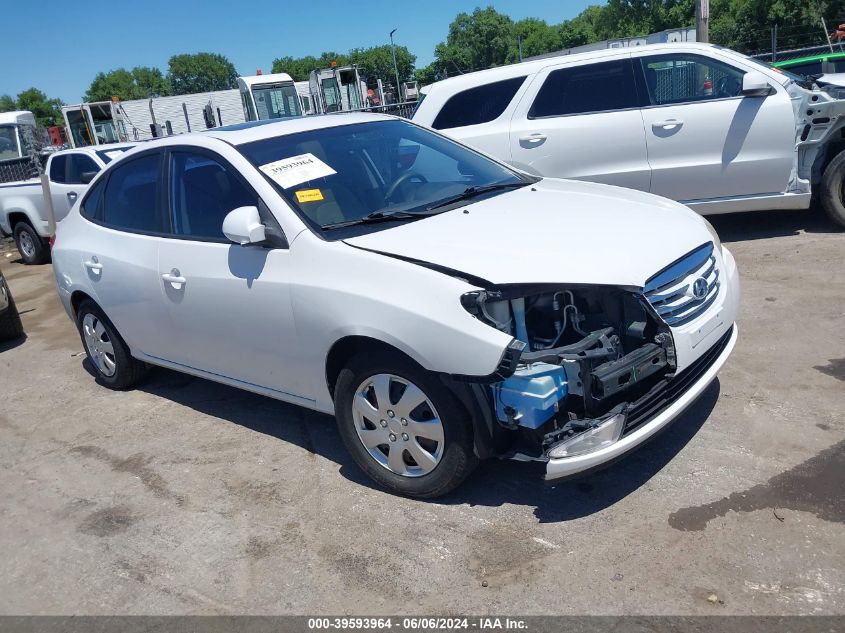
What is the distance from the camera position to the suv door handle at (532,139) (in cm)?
728

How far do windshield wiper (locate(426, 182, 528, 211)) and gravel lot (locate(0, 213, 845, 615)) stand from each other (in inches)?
55.4

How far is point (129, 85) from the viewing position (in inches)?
5049

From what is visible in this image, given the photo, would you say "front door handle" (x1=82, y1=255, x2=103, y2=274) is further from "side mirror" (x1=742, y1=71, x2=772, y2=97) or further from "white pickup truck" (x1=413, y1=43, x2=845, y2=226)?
"side mirror" (x1=742, y1=71, x2=772, y2=97)

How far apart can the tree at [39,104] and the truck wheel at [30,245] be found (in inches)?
4303

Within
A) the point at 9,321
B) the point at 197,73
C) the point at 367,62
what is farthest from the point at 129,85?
the point at 9,321

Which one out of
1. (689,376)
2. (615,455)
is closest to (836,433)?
(689,376)

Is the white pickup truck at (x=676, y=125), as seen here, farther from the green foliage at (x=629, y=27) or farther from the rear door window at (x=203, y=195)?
the green foliage at (x=629, y=27)

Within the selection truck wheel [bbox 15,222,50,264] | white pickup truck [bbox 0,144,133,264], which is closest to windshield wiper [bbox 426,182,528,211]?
white pickup truck [bbox 0,144,133,264]

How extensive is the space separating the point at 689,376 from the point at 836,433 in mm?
916

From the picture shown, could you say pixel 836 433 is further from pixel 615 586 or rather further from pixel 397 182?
pixel 397 182

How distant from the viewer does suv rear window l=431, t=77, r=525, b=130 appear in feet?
24.7

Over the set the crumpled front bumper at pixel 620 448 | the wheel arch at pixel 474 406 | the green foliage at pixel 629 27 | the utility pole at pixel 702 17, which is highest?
the green foliage at pixel 629 27

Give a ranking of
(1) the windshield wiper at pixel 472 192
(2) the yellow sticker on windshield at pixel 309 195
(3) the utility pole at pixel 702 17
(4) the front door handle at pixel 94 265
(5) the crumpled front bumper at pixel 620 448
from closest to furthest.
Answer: (5) the crumpled front bumper at pixel 620 448, (2) the yellow sticker on windshield at pixel 309 195, (1) the windshield wiper at pixel 472 192, (4) the front door handle at pixel 94 265, (3) the utility pole at pixel 702 17

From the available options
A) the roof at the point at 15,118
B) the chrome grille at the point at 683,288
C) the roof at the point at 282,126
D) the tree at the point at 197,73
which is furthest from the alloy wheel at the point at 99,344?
the tree at the point at 197,73
